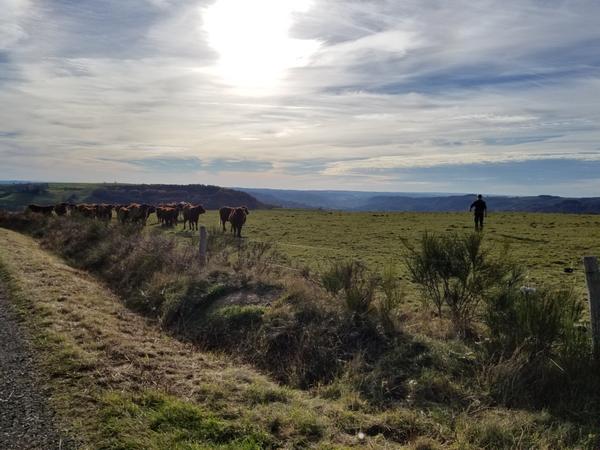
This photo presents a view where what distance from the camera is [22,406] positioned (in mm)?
5246

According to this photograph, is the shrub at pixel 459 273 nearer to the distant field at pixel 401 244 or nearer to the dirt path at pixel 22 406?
the distant field at pixel 401 244

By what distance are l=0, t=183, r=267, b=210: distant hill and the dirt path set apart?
144606 mm

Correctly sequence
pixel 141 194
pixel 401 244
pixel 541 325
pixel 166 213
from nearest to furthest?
pixel 541 325 < pixel 401 244 < pixel 166 213 < pixel 141 194

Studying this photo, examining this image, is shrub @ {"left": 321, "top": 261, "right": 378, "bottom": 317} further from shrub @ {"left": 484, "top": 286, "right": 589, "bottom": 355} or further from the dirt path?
the dirt path

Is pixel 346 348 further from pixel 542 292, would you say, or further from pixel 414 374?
pixel 542 292

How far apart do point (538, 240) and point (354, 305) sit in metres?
20.5

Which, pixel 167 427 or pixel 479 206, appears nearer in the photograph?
pixel 167 427

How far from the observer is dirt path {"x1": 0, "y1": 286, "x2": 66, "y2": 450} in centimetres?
454

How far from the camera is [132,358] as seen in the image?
7.02m

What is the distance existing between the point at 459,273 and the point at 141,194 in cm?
17257

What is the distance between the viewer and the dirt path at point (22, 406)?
14.9ft

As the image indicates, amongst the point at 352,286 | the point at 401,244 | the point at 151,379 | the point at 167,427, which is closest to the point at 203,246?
the point at 352,286

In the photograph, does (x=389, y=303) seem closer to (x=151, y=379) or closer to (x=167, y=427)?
(x=151, y=379)

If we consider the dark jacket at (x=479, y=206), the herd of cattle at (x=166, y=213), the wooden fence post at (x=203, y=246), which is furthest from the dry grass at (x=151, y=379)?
the dark jacket at (x=479, y=206)
